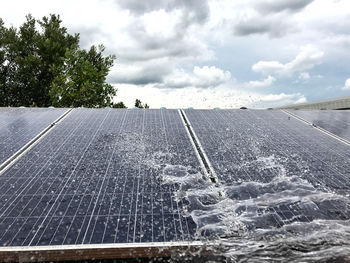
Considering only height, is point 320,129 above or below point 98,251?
above

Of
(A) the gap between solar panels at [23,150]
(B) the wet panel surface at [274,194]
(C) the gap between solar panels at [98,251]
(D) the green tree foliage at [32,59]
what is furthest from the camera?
(D) the green tree foliage at [32,59]

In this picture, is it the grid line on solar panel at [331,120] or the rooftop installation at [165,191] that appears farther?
the grid line on solar panel at [331,120]

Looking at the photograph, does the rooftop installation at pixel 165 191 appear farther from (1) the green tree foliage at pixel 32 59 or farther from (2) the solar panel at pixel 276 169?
(1) the green tree foliage at pixel 32 59

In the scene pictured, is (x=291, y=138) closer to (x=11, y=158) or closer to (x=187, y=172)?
(x=187, y=172)

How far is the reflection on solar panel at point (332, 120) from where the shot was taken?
7148 millimetres

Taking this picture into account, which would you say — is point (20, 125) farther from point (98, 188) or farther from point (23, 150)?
point (98, 188)

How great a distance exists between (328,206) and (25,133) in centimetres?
567

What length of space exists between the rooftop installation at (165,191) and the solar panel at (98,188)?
2cm

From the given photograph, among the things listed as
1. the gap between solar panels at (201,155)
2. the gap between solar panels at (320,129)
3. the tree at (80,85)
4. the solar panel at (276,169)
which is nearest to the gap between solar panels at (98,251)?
the solar panel at (276,169)

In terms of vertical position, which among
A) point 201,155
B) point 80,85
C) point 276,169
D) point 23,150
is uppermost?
point 80,85

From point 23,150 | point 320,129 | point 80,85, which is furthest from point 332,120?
point 80,85

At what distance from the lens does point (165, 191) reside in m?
4.04

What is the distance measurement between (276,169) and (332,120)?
175 inches

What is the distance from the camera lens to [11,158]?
5137mm
